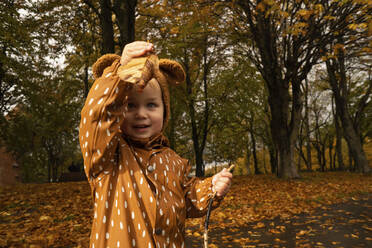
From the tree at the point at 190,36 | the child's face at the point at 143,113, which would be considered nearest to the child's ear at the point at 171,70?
the child's face at the point at 143,113

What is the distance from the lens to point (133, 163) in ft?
5.22

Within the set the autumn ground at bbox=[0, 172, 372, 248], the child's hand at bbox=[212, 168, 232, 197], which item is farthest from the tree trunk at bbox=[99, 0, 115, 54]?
the child's hand at bbox=[212, 168, 232, 197]

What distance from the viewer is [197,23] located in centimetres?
1051

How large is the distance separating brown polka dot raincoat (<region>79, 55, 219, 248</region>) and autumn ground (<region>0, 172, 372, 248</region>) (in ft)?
10.9

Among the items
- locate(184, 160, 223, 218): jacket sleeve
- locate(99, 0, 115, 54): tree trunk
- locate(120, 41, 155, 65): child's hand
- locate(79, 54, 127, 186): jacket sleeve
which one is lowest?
locate(184, 160, 223, 218): jacket sleeve

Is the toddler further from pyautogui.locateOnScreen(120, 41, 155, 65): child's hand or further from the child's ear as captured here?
the child's ear

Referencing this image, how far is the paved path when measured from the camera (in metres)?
4.44

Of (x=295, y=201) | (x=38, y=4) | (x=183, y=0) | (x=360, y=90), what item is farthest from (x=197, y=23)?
(x=360, y=90)

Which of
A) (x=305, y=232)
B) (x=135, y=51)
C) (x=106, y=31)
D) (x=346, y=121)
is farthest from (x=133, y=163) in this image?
(x=346, y=121)

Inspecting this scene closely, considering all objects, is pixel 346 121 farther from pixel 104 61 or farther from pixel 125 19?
pixel 104 61

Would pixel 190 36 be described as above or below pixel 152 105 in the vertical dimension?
above

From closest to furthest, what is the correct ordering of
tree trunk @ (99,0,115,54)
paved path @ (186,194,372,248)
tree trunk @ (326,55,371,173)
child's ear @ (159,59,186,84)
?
1. child's ear @ (159,59,186,84)
2. paved path @ (186,194,372,248)
3. tree trunk @ (99,0,115,54)
4. tree trunk @ (326,55,371,173)

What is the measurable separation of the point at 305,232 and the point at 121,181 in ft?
15.6

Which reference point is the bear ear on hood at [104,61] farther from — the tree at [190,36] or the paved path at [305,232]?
the tree at [190,36]
